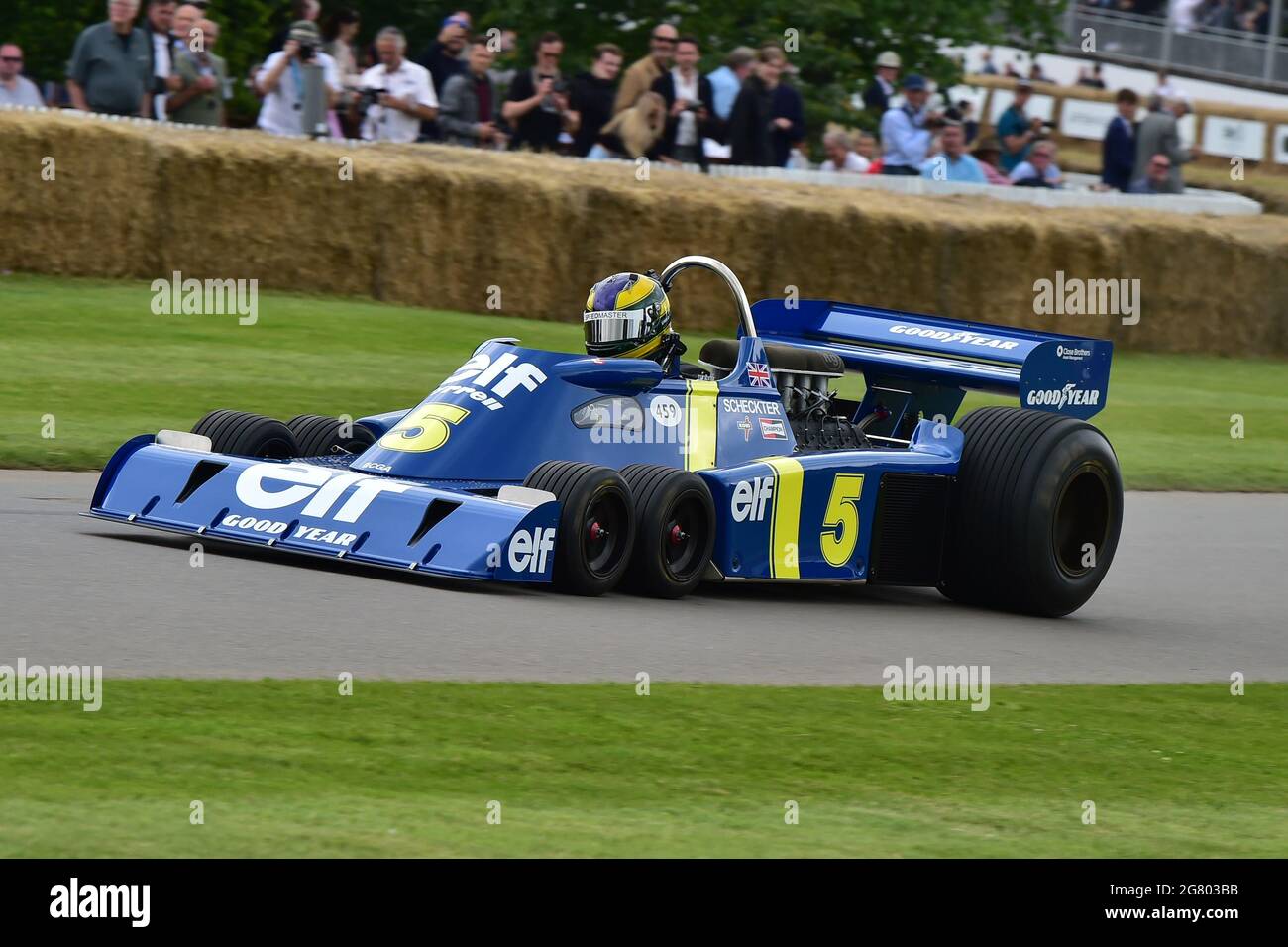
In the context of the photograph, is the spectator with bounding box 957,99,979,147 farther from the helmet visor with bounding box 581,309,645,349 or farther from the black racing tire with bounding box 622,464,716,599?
the black racing tire with bounding box 622,464,716,599

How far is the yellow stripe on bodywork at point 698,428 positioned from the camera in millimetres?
10031

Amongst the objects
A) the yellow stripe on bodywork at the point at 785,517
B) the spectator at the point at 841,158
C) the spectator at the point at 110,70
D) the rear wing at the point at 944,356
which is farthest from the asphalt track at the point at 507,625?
the spectator at the point at 841,158

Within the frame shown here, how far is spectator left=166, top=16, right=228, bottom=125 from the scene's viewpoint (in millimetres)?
17609

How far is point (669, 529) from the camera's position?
9359 mm

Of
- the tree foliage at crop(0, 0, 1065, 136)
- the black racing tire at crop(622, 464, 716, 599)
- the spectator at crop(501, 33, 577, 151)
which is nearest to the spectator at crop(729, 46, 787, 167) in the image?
the spectator at crop(501, 33, 577, 151)

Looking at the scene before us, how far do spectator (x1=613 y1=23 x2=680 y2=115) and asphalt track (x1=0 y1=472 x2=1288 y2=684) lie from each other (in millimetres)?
8304

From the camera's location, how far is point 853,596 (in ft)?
35.7

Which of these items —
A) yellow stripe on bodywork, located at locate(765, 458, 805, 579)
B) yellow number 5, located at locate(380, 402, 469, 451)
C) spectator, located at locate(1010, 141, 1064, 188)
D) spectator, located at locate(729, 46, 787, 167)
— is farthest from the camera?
spectator, located at locate(1010, 141, 1064, 188)

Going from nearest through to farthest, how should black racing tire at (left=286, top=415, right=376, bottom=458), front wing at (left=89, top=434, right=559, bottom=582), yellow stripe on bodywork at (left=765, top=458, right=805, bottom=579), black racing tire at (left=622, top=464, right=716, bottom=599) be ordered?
front wing at (left=89, top=434, right=559, bottom=582), black racing tire at (left=622, top=464, right=716, bottom=599), yellow stripe on bodywork at (left=765, top=458, right=805, bottom=579), black racing tire at (left=286, top=415, right=376, bottom=458)

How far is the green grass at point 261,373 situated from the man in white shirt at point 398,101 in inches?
62.4

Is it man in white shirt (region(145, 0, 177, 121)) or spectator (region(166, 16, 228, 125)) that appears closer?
man in white shirt (region(145, 0, 177, 121))

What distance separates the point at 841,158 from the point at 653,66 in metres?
4.41

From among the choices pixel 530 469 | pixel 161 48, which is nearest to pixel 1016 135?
pixel 161 48
